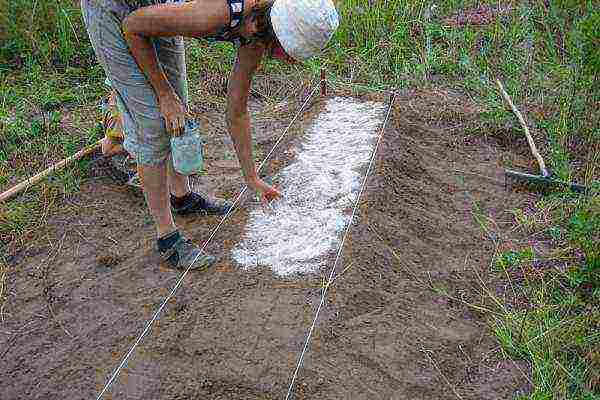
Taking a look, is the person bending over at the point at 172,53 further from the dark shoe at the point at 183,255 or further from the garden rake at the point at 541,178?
the garden rake at the point at 541,178

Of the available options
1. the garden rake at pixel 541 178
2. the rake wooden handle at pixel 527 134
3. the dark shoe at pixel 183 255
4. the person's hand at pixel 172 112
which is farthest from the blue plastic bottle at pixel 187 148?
the rake wooden handle at pixel 527 134

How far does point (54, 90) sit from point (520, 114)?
3231 mm

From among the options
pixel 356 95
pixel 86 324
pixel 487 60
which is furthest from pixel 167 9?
pixel 487 60

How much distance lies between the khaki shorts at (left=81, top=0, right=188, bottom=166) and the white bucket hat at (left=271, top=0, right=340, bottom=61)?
A: 2.09ft

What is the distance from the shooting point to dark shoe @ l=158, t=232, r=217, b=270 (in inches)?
110

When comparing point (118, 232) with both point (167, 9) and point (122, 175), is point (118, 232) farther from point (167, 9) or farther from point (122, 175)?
point (167, 9)

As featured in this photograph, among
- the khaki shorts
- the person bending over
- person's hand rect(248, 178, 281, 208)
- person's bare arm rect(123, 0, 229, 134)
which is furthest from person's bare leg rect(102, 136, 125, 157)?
person's bare arm rect(123, 0, 229, 134)

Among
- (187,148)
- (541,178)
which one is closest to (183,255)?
(187,148)

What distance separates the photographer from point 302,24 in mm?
2033

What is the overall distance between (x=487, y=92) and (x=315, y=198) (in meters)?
1.75

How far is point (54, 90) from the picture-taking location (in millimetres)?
4363

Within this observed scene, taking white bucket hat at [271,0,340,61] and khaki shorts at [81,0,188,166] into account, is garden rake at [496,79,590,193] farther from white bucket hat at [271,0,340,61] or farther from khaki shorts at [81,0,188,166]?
khaki shorts at [81,0,188,166]

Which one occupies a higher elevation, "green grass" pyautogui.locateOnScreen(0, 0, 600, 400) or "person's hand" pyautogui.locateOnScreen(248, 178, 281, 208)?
"person's hand" pyautogui.locateOnScreen(248, 178, 281, 208)

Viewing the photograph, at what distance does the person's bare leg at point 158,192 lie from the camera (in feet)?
8.54
